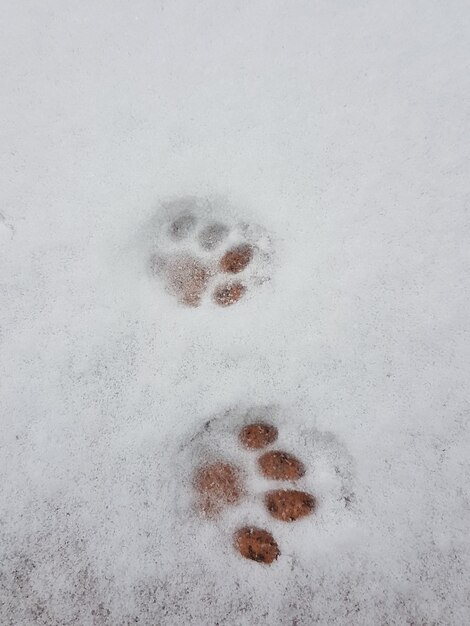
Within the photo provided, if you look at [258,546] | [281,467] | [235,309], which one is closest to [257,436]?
[281,467]

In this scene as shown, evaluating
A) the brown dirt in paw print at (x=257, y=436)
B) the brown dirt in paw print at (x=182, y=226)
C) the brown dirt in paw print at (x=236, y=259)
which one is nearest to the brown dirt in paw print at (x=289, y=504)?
the brown dirt in paw print at (x=257, y=436)

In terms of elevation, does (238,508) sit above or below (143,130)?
below

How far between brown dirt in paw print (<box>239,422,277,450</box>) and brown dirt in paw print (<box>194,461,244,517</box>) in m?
0.17

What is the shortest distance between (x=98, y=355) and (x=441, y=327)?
2196 millimetres

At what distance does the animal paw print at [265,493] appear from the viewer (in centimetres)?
239

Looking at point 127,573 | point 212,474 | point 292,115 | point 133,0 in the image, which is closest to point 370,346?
point 212,474

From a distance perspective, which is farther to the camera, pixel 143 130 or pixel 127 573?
pixel 143 130

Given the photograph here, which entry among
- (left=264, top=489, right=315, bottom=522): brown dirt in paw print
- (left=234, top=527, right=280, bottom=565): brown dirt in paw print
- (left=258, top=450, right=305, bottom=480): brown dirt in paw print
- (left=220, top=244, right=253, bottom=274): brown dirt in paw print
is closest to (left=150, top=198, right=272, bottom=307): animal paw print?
(left=220, top=244, right=253, bottom=274): brown dirt in paw print

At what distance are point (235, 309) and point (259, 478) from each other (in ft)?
3.41

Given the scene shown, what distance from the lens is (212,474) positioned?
2.49 meters

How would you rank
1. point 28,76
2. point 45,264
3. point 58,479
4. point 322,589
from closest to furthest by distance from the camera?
1. point 322,589
2. point 58,479
3. point 45,264
4. point 28,76

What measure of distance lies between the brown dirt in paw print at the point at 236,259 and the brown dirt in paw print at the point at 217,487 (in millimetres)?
1210

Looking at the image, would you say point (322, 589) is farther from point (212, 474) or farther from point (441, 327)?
point (441, 327)

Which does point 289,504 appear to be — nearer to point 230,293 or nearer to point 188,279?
point 230,293
